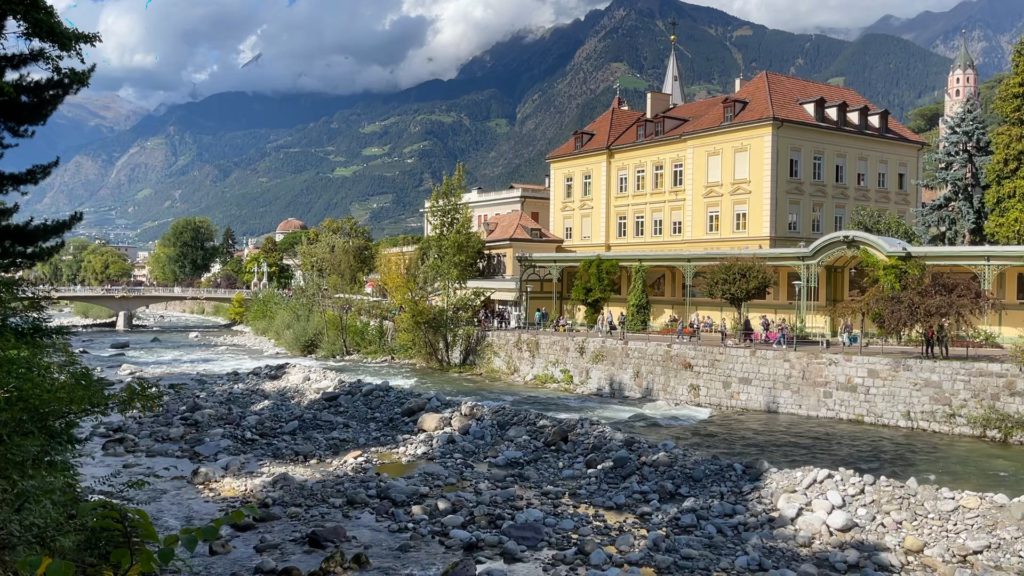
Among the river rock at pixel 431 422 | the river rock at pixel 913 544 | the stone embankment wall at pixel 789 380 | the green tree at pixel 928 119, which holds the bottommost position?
the river rock at pixel 913 544

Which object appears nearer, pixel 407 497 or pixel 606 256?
pixel 407 497

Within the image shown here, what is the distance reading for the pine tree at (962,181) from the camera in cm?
4256

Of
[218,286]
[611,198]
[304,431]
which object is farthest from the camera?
[218,286]

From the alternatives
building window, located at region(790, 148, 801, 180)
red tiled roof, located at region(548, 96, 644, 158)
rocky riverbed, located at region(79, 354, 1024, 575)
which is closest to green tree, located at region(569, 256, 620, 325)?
building window, located at region(790, 148, 801, 180)

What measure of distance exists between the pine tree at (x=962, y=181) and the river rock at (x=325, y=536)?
39.9 metres

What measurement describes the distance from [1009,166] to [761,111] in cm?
1253

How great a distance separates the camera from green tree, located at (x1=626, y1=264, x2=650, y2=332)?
4159cm

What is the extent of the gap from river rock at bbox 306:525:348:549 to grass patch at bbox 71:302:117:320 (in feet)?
254

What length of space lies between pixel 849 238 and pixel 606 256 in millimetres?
14170

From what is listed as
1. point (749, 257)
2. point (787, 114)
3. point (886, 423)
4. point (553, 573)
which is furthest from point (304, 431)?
point (787, 114)

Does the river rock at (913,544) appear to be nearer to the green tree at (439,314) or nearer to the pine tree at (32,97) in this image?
the pine tree at (32,97)

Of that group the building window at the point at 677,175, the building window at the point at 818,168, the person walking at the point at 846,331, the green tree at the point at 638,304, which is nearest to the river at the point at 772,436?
the person walking at the point at 846,331

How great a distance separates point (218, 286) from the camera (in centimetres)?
10375

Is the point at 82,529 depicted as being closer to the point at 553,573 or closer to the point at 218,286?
the point at 553,573
